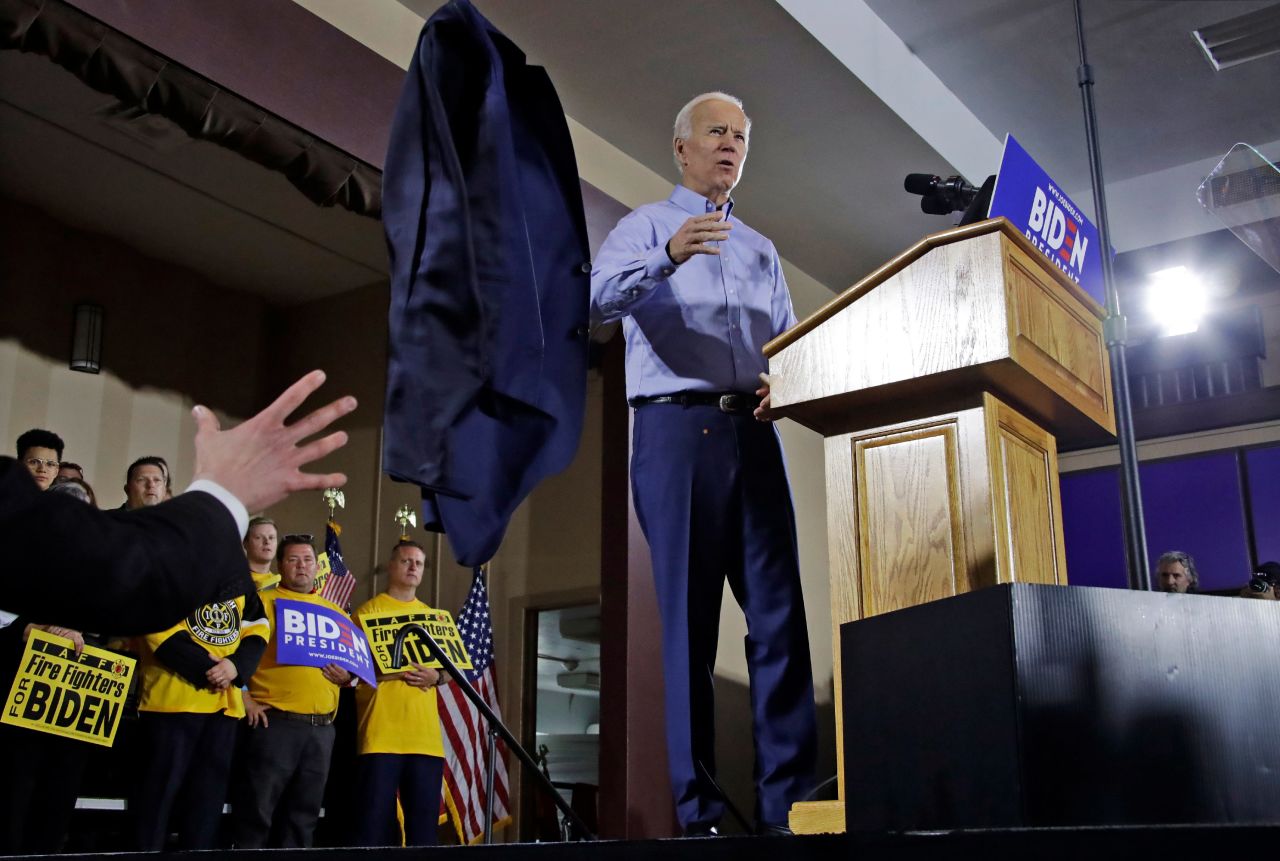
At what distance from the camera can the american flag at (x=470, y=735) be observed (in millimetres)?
5176

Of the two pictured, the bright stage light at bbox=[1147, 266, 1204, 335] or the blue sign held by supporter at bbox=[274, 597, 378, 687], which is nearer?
the blue sign held by supporter at bbox=[274, 597, 378, 687]

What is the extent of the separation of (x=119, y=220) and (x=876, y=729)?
5.82 metres

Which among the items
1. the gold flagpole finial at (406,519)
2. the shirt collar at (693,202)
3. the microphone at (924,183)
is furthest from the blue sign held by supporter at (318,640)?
the microphone at (924,183)

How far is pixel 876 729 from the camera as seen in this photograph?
4.13 feet

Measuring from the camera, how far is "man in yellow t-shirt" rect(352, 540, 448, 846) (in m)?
3.96

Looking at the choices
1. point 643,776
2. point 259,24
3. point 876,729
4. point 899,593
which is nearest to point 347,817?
point 643,776

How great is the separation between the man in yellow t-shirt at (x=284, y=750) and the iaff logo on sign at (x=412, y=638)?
238mm

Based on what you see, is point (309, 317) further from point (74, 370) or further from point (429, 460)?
point (429, 460)

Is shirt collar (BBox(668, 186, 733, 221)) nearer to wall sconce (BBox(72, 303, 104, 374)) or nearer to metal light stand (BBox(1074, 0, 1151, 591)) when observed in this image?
metal light stand (BBox(1074, 0, 1151, 591))

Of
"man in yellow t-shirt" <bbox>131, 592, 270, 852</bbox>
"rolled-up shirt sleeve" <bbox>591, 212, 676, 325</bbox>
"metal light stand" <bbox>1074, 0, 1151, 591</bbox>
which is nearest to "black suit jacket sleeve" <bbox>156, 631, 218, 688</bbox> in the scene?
"man in yellow t-shirt" <bbox>131, 592, 270, 852</bbox>

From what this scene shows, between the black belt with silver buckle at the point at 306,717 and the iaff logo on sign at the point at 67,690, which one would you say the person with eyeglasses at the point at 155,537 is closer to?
the iaff logo on sign at the point at 67,690

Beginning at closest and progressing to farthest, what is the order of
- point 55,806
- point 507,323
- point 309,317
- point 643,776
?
point 507,323
point 55,806
point 643,776
point 309,317

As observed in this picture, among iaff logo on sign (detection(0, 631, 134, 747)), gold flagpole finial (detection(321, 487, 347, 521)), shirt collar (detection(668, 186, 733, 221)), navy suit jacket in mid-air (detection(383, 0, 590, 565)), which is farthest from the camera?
gold flagpole finial (detection(321, 487, 347, 521))

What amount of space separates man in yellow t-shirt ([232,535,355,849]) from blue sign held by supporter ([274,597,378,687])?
1.7 inches
